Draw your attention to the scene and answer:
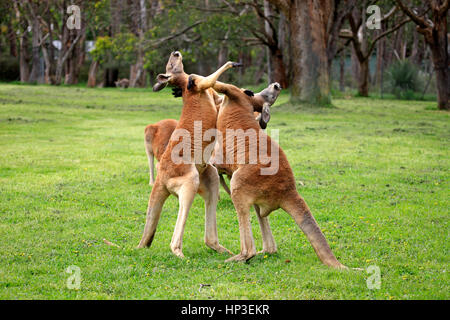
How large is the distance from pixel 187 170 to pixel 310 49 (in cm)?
1531

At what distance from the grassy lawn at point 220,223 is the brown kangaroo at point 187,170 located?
28 cm

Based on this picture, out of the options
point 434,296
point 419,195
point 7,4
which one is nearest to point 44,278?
point 434,296

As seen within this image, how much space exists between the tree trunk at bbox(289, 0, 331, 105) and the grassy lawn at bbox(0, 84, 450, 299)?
220 inches

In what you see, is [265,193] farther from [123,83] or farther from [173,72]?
[123,83]

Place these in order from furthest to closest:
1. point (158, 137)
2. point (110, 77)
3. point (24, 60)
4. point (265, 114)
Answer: point (110, 77), point (24, 60), point (158, 137), point (265, 114)

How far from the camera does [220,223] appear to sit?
693 cm

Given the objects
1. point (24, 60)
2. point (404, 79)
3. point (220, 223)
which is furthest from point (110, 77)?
point (220, 223)

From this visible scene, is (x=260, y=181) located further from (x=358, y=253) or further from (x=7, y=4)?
(x=7, y=4)

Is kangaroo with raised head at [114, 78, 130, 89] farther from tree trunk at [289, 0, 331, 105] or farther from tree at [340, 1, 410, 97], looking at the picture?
tree trunk at [289, 0, 331, 105]

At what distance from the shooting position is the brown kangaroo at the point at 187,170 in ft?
17.1

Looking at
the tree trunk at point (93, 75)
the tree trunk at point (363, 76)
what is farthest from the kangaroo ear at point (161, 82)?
the tree trunk at point (93, 75)

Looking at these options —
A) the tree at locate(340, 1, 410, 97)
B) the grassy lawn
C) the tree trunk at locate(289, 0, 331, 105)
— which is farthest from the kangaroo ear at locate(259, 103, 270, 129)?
the tree at locate(340, 1, 410, 97)

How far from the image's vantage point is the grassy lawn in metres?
4.68

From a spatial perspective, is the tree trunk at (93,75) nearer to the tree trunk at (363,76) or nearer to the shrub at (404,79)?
the tree trunk at (363,76)
